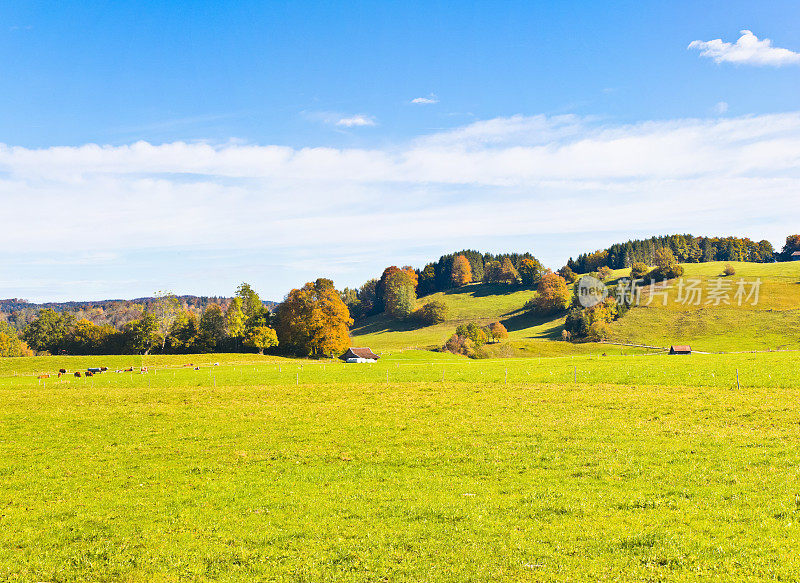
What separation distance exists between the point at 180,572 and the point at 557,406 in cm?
2751

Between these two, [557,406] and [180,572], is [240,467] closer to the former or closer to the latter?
[180,572]

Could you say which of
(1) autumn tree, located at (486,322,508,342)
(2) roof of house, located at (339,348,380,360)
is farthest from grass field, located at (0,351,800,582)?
(1) autumn tree, located at (486,322,508,342)

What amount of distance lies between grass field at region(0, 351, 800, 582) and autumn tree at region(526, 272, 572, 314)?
135 metres

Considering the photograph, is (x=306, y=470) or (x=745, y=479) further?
(x=306, y=470)

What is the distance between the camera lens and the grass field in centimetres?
1260

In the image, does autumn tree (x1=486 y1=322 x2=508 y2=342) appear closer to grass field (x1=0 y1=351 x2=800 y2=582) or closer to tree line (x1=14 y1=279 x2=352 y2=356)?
tree line (x1=14 y1=279 x2=352 y2=356)

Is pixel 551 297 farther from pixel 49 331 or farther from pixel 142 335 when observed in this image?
pixel 49 331

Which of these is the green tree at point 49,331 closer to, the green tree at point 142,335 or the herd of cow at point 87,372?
the green tree at point 142,335

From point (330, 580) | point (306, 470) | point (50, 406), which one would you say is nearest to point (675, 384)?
point (306, 470)

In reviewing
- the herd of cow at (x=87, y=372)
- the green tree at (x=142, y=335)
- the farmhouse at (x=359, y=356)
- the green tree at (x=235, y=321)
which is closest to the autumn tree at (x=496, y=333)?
the farmhouse at (x=359, y=356)

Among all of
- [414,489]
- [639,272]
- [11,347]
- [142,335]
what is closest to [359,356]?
[142,335]

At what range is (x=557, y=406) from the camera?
34.6m

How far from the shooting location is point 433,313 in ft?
609

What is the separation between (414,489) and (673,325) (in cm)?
13895
